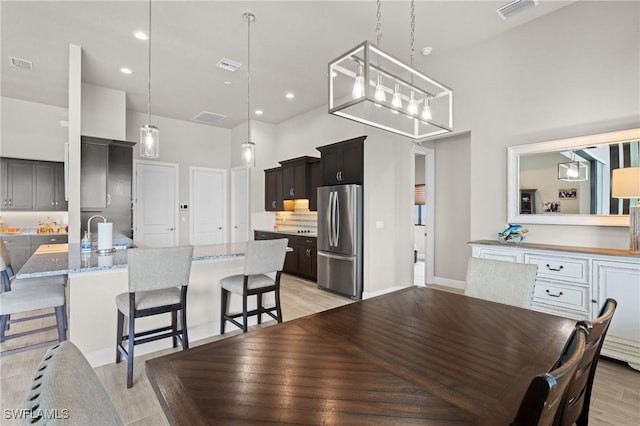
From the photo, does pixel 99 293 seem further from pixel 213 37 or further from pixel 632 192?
pixel 632 192

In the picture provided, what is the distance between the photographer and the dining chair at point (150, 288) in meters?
2.27

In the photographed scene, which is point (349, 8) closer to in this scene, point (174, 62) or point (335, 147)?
point (335, 147)

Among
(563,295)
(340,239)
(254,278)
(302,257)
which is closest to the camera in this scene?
(563,295)

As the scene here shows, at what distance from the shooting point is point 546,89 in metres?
3.38

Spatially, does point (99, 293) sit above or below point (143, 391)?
above

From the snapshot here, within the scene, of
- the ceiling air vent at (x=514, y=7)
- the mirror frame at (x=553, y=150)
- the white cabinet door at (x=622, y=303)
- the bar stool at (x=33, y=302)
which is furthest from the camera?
the ceiling air vent at (x=514, y=7)

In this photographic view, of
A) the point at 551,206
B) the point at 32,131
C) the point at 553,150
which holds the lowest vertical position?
the point at 551,206

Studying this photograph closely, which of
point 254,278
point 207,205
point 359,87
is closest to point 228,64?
point 254,278

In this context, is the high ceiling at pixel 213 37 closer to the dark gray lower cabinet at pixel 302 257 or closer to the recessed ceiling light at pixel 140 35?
the recessed ceiling light at pixel 140 35

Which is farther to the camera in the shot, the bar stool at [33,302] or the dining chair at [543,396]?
the bar stool at [33,302]

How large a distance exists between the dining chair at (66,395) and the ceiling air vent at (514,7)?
14.1 ft

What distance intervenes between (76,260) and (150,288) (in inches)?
34.3

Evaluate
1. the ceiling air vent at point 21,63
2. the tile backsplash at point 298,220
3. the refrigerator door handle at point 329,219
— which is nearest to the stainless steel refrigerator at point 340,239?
the refrigerator door handle at point 329,219

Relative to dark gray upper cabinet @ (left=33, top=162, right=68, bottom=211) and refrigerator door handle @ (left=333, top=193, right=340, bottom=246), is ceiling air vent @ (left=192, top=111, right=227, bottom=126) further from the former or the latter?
refrigerator door handle @ (left=333, top=193, right=340, bottom=246)
